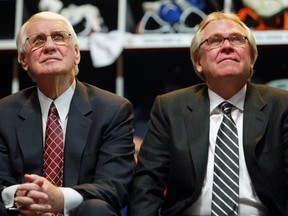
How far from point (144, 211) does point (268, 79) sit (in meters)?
2.08

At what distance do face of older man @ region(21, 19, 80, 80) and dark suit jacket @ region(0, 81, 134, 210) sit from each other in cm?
14

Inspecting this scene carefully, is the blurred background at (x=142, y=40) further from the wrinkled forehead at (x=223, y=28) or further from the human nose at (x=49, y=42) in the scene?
the human nose at (x=49, y=42)

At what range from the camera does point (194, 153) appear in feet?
7.25

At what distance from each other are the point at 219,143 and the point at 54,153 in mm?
630

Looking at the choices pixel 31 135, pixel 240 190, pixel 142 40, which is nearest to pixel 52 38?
pixel 31 135

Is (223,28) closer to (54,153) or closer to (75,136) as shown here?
(75,136)

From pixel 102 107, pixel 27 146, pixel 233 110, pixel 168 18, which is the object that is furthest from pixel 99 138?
pixel 168 18

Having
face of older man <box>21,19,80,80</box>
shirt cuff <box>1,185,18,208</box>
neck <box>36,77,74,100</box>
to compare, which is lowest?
shirt cuff <box>1,185,18,208</box>

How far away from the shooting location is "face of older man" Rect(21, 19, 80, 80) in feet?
7.70

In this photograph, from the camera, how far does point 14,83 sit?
421 cm

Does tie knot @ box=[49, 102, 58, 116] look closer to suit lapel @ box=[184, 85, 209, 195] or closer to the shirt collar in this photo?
the shirt collar

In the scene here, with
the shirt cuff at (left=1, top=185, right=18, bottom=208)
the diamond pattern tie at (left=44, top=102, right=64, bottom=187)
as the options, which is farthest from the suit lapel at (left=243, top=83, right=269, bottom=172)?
the shirt cuff at (left=1, top=185, right=18, bottom=208)

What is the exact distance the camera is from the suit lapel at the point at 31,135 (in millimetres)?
2270

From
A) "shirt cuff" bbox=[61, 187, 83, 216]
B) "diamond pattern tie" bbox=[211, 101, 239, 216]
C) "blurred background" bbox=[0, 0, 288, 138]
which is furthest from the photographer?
"blurred background" bbox=[0, 0, 288, 138]
